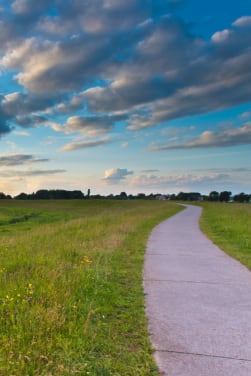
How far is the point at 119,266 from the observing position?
8.76 metres

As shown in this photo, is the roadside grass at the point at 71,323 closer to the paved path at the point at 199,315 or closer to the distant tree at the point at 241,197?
the paved path at the point at 199,315

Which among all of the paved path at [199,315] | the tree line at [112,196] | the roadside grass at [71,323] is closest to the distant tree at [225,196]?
the tree line at [112,196]

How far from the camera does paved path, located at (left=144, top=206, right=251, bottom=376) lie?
3.68 meters

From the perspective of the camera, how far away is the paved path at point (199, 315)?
12.1 feet

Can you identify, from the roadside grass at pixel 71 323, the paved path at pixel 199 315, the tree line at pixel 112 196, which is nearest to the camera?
the roadside grass at pixel 71 323

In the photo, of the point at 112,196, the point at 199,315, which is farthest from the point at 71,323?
the point at 112,196

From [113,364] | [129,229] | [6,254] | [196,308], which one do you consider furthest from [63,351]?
[129,229]

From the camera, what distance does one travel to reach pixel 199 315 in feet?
16.7

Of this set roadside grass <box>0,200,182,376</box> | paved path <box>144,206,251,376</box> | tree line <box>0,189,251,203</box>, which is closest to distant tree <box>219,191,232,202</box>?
tree line <box>0,189,251,203</box>

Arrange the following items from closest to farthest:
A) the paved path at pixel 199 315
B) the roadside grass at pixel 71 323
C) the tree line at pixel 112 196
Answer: the roadside grass at pixel 71 323 < the paved path at pixel 199 315 < the tree line at pixel 112 196

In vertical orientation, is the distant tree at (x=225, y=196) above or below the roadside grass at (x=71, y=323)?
above

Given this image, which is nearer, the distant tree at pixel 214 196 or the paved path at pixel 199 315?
the paved path at pixel 199 315

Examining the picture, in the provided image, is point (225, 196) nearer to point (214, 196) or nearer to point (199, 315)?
point (214, 196)

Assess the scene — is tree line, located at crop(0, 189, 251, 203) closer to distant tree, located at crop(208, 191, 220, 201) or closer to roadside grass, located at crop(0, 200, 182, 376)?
distant tree, located at crop(208, 191, 220, 201)
